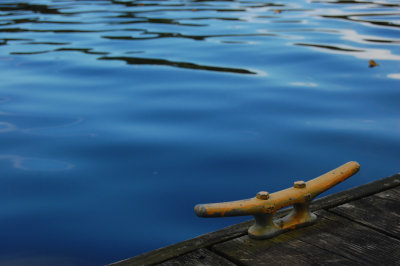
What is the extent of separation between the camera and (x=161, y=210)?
2.73 m

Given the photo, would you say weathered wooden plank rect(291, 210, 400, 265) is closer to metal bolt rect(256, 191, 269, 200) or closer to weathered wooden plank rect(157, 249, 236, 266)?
metal bolt rect(256, 191, 269, 200)

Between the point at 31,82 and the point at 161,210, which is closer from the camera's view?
the point at 161,210

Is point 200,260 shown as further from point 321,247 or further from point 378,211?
point 378,211

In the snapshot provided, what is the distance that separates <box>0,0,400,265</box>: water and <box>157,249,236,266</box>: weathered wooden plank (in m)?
0.67

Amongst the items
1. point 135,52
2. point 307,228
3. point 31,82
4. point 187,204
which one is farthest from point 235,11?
point 307,228

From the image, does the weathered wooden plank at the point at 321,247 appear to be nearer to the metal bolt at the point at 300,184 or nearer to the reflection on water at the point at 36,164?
Answer: the metal bolt at the point at 300,184

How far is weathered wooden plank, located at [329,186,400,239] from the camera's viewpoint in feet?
6.46

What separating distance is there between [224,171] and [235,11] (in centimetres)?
754

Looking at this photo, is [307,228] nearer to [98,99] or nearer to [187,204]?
[187,204]

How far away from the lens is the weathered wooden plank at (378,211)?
1.97 meters

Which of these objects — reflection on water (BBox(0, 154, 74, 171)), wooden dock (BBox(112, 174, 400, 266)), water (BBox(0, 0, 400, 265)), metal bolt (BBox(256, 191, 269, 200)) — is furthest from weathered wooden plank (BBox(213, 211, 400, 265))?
reflection on water (BBox(0, 154, 74, 171))

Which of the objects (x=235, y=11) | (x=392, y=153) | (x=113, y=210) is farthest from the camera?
(x=235, y=11)

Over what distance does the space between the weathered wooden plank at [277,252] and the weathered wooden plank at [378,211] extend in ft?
0.90

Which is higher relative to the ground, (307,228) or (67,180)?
(307,228)
